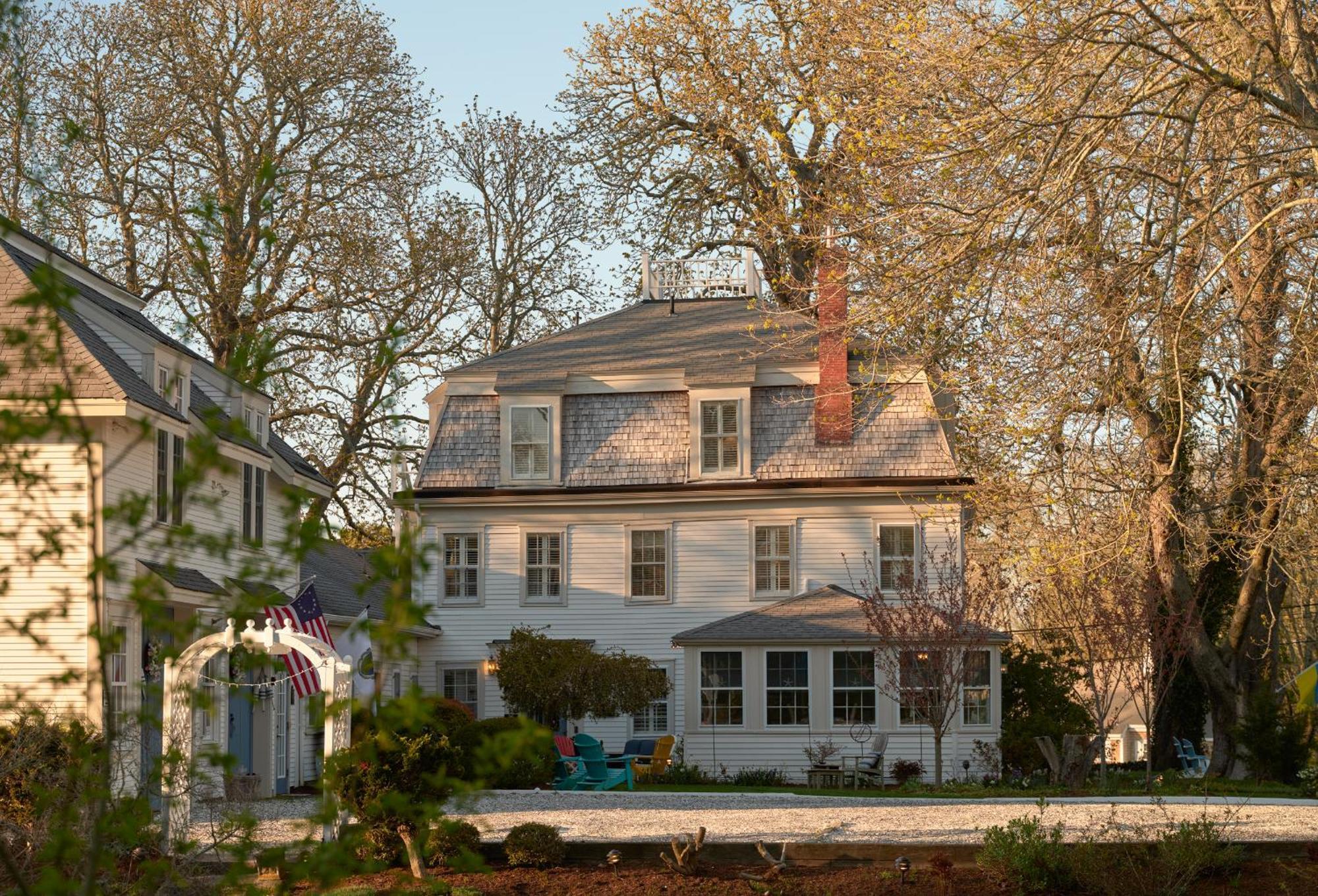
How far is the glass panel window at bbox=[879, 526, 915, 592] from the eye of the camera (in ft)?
98.2

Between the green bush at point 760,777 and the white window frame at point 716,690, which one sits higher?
the white window frame at point 716,690

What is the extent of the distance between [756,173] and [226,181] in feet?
36.8

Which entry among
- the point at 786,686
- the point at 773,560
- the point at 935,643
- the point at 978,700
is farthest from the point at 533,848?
the point at 773,560

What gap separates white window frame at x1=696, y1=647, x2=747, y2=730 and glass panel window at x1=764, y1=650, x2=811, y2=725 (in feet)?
1.38

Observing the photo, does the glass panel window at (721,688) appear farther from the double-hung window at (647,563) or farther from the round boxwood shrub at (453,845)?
the round boxwood shrub at (453,845)

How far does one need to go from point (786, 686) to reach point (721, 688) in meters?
1.23

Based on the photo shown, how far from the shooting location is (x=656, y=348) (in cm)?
3284

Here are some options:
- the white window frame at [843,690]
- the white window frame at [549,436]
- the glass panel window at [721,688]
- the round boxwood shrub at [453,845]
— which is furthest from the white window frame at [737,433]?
the round boxwood shrub at [453,845]

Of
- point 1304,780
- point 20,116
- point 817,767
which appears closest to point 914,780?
point 817,767

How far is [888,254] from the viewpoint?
1373 cm

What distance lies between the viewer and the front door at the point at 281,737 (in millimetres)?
25516

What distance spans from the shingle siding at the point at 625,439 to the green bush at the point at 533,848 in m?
17.2

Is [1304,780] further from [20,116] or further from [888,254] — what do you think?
[20,116]

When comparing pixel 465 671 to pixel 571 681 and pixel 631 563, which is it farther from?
pixel 571 681
